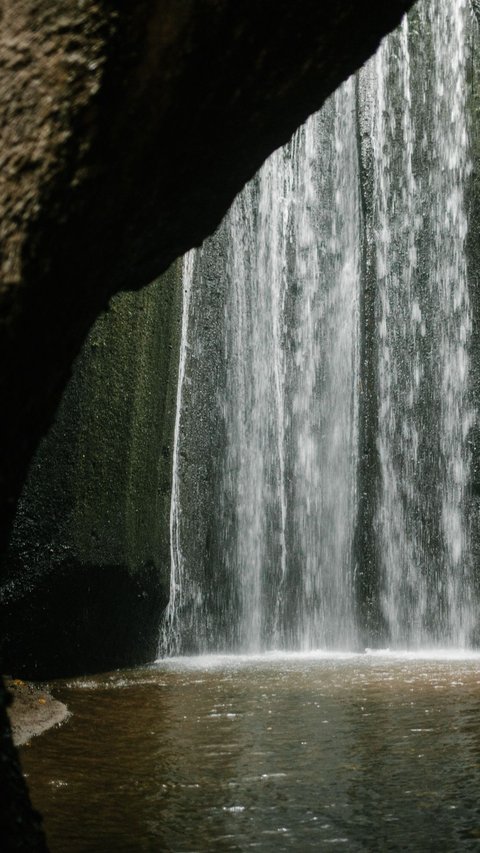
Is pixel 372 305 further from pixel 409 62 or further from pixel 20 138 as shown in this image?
pixel 20 138

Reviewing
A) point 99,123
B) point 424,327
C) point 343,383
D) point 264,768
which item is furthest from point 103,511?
point 424,327

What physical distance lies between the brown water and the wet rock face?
1282mm

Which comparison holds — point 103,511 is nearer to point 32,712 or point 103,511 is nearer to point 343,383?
point 32,712

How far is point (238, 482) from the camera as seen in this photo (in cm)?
1081

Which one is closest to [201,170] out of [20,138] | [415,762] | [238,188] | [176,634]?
[238,188]

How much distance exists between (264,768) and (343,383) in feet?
27.2

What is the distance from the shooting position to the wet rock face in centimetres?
175

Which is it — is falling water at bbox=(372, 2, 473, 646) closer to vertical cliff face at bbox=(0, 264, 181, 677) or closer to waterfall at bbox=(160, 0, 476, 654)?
waterfall at bbox=(160, 0, 476, 654)

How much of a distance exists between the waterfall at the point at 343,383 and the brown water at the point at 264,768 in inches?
182

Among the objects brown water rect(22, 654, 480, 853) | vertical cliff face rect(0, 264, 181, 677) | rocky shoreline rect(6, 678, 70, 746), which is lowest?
brown water rect(22, 654, 480, 853)

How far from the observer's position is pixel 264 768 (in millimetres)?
3359

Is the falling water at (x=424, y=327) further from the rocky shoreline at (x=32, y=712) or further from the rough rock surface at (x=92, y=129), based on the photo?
the rough rock surface at (x=92, y=129)

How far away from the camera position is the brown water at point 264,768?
8.30 ft

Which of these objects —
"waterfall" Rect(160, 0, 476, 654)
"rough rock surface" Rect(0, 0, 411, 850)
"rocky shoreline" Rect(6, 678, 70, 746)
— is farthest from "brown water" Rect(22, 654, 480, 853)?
"waterfall" Rect(160, 0, 476, 654)
